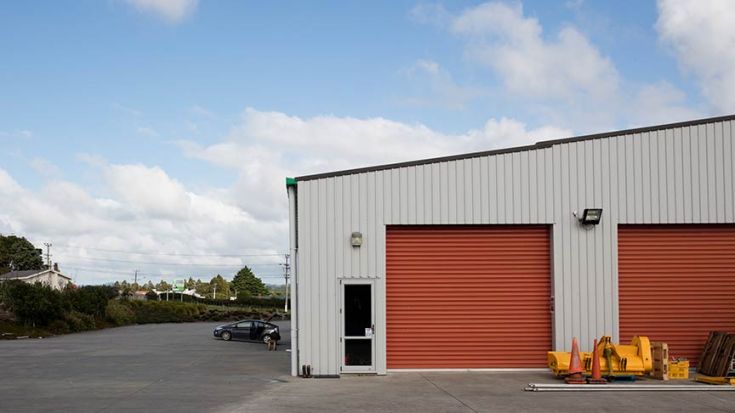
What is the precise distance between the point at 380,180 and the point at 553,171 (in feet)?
13.8

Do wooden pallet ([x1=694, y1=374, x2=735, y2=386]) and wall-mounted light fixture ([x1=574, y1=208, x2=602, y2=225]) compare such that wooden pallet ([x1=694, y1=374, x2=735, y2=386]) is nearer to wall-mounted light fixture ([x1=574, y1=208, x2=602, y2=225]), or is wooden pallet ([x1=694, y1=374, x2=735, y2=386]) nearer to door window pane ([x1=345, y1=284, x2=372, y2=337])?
wall-mounted light fixture ([x1=574, y1=208, x2=602, y2=225])

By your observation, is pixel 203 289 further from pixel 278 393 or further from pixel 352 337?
pixel 278 393

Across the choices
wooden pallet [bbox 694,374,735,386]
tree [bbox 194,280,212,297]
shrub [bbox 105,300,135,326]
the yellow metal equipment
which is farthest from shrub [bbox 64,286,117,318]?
tree [bbox 194,280,212,297]

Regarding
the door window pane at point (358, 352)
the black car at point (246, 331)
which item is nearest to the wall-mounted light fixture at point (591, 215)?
the door window pane at point (358, 352)

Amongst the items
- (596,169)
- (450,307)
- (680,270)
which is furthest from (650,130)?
(450,307)

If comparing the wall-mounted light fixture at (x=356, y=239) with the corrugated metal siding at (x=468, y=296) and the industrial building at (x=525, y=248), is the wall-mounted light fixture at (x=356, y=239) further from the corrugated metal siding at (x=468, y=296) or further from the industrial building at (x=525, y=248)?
the corrugated metal siding at (x=468, y=296)

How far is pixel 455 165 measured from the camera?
18.5 meters

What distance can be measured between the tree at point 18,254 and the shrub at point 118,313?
169ft

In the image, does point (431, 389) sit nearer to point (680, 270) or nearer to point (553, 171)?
point (553, 171)

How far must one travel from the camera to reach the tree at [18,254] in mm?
108900

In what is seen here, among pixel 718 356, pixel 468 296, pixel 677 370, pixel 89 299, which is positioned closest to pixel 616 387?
pixel 677 370

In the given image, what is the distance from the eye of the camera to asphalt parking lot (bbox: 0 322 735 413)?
520 inches

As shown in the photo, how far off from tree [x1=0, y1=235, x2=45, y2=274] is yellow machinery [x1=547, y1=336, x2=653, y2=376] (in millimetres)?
103905

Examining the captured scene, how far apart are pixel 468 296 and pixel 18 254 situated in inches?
4163
